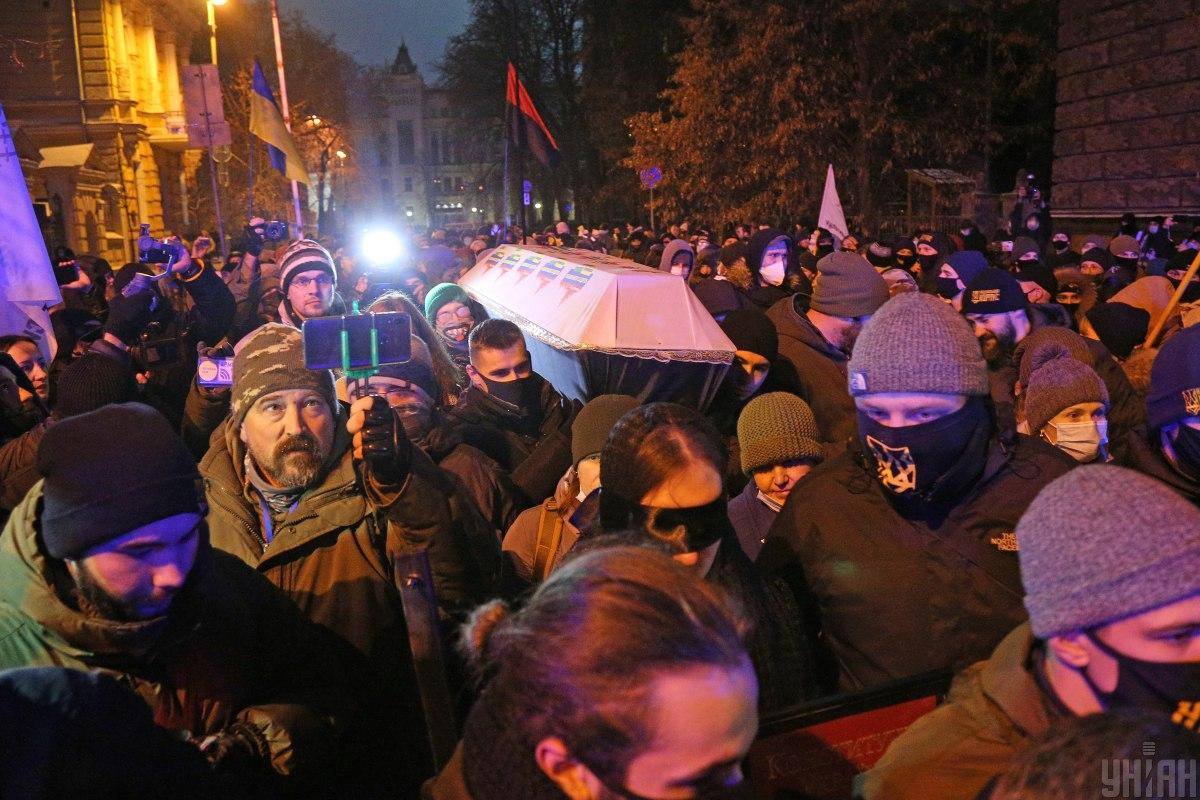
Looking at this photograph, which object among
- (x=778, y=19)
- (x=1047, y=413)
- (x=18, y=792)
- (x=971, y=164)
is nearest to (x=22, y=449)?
(x=18, y=792)

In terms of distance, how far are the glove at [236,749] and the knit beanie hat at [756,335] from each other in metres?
3.61

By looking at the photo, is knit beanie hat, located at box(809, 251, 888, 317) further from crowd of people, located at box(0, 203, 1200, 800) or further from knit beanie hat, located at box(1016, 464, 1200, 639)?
knit beanie hat, located at box(1016, 464, 1200, 639)

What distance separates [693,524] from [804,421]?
1.44m

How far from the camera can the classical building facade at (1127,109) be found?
1602 cm

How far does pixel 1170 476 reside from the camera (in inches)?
124

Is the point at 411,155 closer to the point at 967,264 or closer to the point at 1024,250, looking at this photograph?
the point at 1024,250

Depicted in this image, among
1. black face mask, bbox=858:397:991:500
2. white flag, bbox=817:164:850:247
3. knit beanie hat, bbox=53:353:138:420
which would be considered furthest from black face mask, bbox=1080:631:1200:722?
white flag, bbox=817:164:850:247

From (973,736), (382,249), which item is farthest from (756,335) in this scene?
(382,249)

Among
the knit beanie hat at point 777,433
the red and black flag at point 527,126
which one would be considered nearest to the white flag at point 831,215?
Answer: the red and black flag at point 527,126

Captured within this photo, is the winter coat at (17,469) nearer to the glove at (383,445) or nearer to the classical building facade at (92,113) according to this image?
the glove at (383,445)

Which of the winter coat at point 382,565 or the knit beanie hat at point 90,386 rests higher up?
the knit beanie hat at point 90,386

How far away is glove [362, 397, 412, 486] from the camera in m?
2.62

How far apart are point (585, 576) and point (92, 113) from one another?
138 feet

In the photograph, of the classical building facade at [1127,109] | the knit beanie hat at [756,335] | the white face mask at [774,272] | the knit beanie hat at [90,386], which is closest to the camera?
the knit beanie hat at [90,386]
